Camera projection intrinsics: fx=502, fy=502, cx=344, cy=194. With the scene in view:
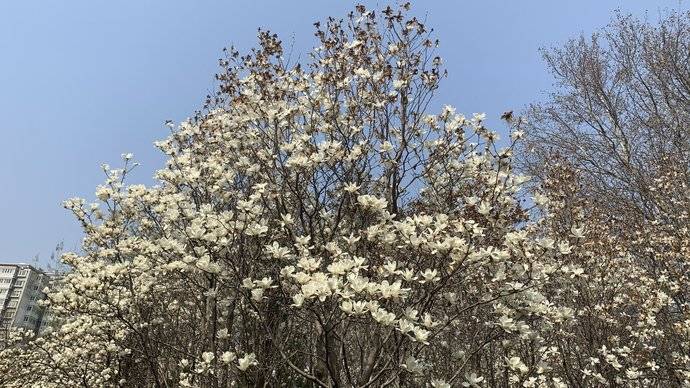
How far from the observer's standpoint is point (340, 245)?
5453 mm

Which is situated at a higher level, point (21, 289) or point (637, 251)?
point (21, 289)

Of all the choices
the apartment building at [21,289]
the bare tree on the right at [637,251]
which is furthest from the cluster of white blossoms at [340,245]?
the apartment building at [21,289]

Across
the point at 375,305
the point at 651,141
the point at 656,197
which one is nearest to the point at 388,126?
the point at 375,305

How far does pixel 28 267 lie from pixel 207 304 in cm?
8868

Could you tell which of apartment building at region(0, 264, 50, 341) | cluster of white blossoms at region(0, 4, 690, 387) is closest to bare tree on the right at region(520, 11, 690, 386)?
cluster of white blossoms at region(0, 4, 690, 387)

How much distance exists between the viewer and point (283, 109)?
16.8ft

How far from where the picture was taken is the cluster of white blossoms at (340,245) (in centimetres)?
394

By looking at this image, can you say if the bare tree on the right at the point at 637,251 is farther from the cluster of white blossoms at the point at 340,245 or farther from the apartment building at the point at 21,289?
the apartment building at the point at 21,289

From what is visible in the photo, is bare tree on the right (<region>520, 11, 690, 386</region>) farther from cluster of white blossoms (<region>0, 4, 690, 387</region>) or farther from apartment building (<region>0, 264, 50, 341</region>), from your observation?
apartment building (<region>0, 264, 50, 341</region>)

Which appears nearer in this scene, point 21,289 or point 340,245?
point 340,245

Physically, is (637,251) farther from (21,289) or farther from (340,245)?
(21,289)

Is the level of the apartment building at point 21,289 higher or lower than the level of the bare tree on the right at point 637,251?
higher

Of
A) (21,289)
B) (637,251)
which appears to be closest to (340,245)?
(637,251)

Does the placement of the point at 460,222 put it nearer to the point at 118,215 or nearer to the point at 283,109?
the point at 283,109
